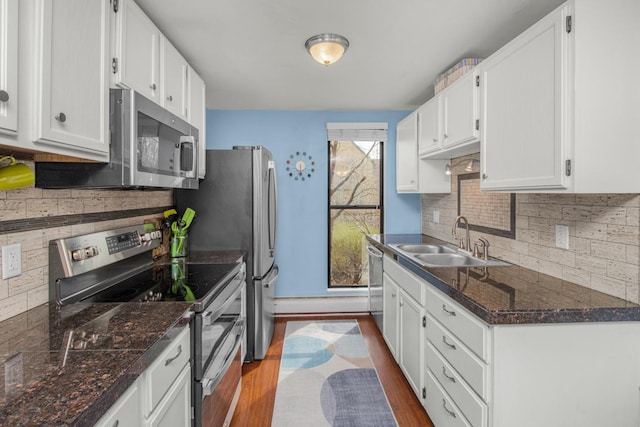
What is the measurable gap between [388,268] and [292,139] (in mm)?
1873

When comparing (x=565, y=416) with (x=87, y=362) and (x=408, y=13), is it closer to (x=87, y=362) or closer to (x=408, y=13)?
(x=87, y=362)

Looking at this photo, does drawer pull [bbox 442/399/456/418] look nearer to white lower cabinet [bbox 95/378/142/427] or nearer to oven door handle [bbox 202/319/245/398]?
oven door handle [bbox 202/319/245/398]

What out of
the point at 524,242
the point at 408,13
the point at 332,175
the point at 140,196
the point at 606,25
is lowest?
the point at 524,242

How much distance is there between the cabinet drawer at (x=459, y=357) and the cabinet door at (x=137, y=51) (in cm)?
194

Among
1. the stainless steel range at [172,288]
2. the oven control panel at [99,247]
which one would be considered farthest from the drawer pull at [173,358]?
the oven control panel at [99,247]

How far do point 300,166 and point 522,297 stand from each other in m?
2.73

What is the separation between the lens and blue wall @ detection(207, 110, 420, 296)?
3744 millimetres

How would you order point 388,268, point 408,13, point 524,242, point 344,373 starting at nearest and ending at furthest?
point 408,13 → point 524,242 → point 344,373 → point 388,268

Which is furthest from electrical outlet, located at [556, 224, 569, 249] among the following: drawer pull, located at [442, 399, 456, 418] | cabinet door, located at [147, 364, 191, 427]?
cabinet door, located at [147, 364, 191, 427]

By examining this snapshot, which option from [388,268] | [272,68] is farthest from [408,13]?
[388,268]

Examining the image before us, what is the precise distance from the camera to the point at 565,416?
130 cm

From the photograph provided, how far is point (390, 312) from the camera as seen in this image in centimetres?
270

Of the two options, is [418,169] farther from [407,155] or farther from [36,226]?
[36,226]

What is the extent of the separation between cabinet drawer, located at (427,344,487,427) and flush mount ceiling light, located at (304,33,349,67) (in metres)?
1.84
